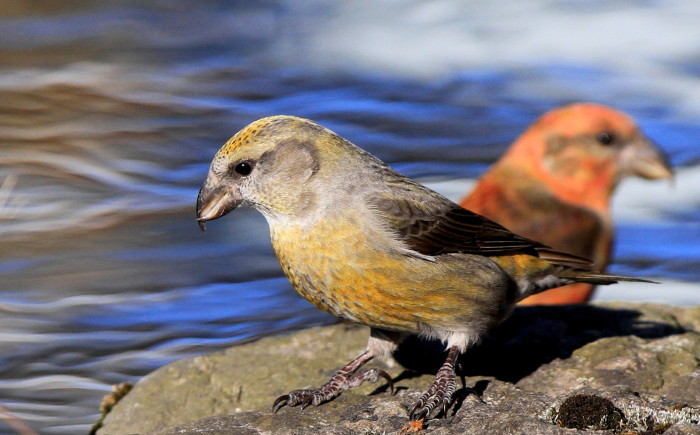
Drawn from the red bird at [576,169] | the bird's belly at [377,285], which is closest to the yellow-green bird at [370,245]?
the bird's belly at [377,285]

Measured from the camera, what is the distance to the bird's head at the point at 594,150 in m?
6.70

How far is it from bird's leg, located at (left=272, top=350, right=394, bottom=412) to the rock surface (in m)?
0.05

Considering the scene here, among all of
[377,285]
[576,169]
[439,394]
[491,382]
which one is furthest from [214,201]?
[576,169]

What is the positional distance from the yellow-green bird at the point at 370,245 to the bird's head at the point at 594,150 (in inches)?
80.7

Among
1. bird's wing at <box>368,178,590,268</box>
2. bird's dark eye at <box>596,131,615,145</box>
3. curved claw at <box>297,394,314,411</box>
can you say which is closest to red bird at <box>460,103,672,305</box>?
bird's dark eye at <box>596,131,615,145</box>

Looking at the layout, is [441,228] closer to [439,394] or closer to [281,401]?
[439,394]

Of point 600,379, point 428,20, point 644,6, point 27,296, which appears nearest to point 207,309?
point 27,296

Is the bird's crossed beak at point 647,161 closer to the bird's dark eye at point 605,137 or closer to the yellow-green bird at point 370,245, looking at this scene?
the bird's dark eye at point 605,137

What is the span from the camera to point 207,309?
6.61 meters

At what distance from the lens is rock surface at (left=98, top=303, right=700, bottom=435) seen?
12.8ft

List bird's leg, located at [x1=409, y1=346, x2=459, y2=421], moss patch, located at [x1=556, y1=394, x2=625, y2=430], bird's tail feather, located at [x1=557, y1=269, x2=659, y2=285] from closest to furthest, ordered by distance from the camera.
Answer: moss patch, located at [x1=556, y1=394, x2=625, y2=430]
bird's leg, located at [x1=409, y1=346, x2=459, y2=421]
bird's tail feather, located at [x1=557, y1=269, x2=659, y2=285]

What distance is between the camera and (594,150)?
22.1 ft

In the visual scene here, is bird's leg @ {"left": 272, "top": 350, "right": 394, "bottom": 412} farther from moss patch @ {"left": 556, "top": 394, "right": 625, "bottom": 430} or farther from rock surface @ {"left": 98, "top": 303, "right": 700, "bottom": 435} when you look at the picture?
moss patch @ {"left": 556, "top": 394, "right": 625, "bottom": 430}

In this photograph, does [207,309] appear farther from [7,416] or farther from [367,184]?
[367,184]
